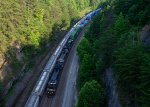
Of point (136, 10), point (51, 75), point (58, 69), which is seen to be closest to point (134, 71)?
point (136, 10)

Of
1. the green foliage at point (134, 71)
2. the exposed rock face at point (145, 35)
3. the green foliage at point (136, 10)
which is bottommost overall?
the green foliage at point (134, 71)

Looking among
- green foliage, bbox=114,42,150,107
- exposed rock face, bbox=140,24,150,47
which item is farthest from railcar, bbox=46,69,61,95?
green foliage, bbox=114,42,150,107

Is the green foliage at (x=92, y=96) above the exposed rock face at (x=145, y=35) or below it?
below

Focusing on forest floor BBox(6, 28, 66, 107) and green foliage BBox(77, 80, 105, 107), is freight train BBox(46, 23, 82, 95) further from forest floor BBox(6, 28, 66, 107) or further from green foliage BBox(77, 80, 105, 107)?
green foliage BBox(77, 80, 105, 107)

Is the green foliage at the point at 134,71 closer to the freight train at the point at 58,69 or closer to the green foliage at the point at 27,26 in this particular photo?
the freight train at the point at 58,69

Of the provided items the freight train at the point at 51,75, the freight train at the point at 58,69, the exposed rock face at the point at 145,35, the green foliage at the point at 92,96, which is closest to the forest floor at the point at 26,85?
the freight train at the point at 51,75

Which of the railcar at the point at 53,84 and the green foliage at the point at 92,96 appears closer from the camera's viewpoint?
the green foliage at the point at 92,96

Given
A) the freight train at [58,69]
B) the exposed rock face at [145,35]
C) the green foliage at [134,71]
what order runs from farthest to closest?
the freight train at [58,69]
the exposed rock face at [145,35]
the green foliage at [134,71]

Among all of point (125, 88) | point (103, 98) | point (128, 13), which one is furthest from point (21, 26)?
point (125, 88)

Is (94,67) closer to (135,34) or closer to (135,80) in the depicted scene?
(135,34)
